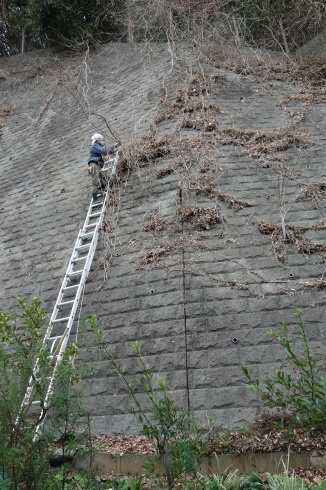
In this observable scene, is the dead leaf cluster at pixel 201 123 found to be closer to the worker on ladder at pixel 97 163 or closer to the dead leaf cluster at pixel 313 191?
the worker on ladder at pixel 97 163

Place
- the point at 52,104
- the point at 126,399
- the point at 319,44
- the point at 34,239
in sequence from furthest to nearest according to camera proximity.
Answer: the point at 52,104, the point at 319,44, the point at 34,239, the point at 126,399

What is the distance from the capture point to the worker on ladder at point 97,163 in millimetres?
7336

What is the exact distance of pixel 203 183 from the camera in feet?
21.4

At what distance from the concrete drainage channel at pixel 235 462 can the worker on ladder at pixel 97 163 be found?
12.5ft

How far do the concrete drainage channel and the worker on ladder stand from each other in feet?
12.5

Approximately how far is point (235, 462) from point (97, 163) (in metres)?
4.73

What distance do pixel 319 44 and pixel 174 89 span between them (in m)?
3.56

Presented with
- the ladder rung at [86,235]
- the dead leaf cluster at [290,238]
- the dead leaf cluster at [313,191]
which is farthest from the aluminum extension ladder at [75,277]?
the dead leaf cluster at [313,191]

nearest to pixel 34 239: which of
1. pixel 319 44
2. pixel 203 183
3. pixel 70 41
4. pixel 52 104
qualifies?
pixel 203 183

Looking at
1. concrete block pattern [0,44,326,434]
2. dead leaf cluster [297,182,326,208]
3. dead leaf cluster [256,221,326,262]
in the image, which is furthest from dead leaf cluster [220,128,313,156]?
dead leaf cluster [256,221,326,262]

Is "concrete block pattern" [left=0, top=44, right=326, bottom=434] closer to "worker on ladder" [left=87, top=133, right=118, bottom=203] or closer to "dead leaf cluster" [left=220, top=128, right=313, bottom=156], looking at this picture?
"dead leaf cluster" [left=220, top=128, right=313, bottom=156]

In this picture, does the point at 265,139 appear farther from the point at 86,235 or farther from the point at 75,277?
the point at 75,277

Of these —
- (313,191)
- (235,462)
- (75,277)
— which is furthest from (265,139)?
(235,462)

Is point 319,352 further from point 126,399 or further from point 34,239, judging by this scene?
point 34,239
